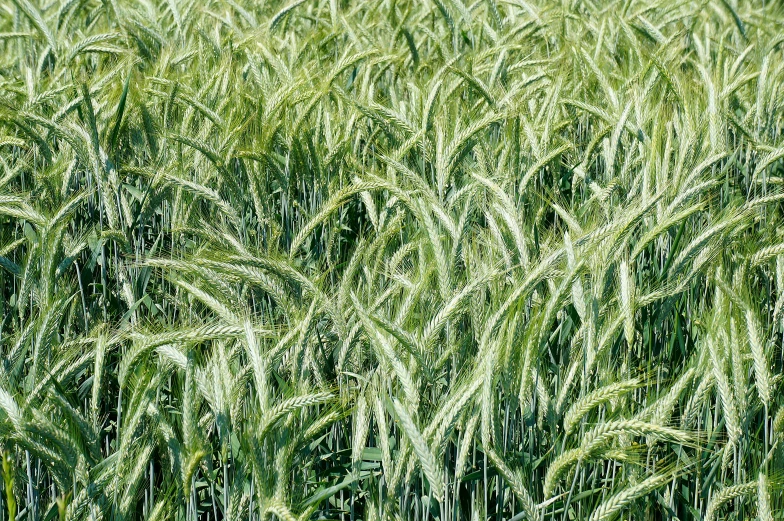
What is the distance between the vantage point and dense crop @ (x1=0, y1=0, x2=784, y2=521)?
150 cm

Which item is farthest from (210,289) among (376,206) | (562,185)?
(562,185)

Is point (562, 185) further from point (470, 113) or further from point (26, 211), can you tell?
point (26, 211)

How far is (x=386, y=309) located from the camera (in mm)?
1936

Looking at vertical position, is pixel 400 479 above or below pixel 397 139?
below

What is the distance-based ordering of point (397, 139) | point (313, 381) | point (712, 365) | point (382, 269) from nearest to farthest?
point (712, 365) → point (313, 381) → point (382, 269) → point (397, 139)

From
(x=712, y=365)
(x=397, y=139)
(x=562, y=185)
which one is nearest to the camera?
(x=712, y=365)

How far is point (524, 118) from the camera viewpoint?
2486 millimetres

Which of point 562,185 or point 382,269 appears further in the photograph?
point 562,185

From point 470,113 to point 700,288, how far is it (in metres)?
0.81

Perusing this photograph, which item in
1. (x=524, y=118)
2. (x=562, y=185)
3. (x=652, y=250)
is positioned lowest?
(x=652, y=250)

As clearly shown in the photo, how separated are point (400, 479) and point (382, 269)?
26.7 inches

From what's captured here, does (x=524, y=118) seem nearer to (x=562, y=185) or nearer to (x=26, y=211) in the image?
(x=562, y=185)

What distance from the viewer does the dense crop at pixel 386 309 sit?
150cm

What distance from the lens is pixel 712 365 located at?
165cm
